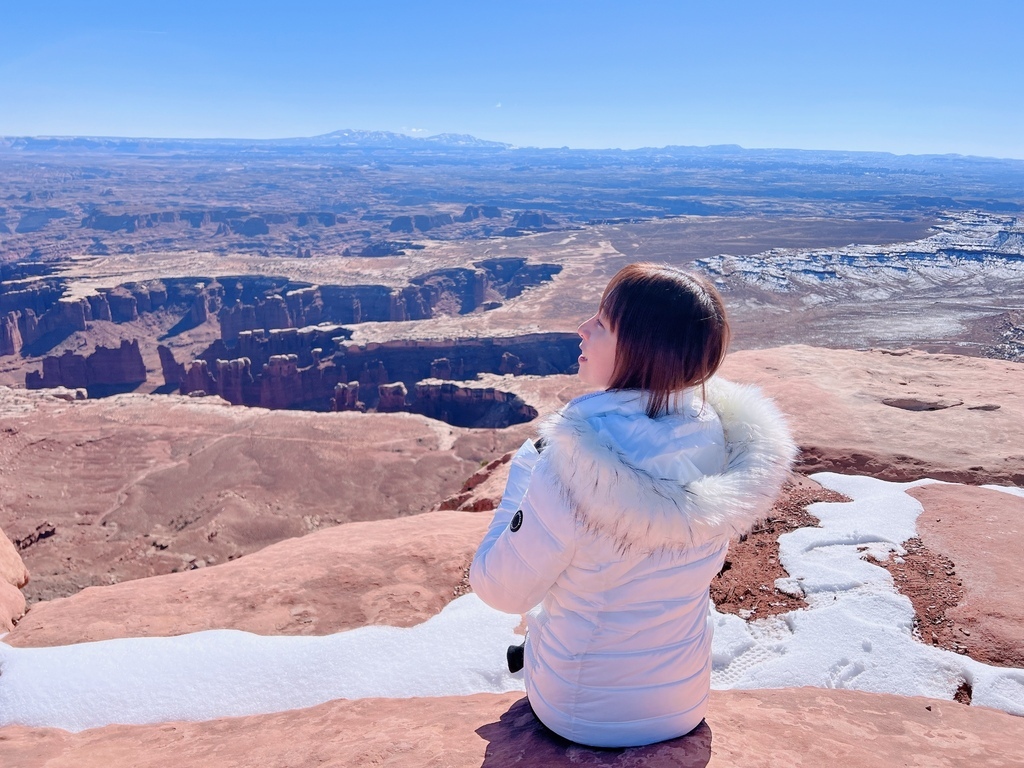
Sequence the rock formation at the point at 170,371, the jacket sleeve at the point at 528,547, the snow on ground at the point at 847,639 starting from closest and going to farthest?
the jacket sleeve at the point at 528,547 < the snow on ground at the point at 847,639 < the rock formation at the point at 170,371

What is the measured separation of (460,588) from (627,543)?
4.00 meters

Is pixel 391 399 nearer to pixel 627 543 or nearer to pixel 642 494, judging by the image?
pixel 627 543

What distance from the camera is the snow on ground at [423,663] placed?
12.6 feet

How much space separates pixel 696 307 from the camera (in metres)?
2.20

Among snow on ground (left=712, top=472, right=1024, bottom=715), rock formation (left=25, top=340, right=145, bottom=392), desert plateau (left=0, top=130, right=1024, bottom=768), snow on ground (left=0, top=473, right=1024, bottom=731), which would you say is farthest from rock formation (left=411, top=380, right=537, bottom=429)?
snow on ground (left=0, top=473, right=1024, bottom=731)

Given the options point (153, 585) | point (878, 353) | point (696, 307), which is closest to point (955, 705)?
point (696, 307)

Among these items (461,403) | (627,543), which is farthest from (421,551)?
(461,403)

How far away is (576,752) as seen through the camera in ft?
8.16

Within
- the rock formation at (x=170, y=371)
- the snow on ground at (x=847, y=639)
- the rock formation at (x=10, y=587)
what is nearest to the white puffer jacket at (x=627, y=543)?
the snow on ground at (x=847, y=639)

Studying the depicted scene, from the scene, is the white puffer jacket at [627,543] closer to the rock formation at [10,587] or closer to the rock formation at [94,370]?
the rock formation at [10,587]

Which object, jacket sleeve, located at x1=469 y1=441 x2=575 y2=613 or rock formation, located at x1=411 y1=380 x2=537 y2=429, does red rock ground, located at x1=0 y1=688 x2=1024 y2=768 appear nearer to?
jacket sleeve, located at x1=469 y1=441 x2=575 y2=613

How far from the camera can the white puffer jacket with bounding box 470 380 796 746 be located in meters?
2.14

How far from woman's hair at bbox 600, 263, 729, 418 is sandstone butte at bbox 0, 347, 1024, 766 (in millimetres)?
1388

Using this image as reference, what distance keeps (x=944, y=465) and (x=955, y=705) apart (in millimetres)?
5576
